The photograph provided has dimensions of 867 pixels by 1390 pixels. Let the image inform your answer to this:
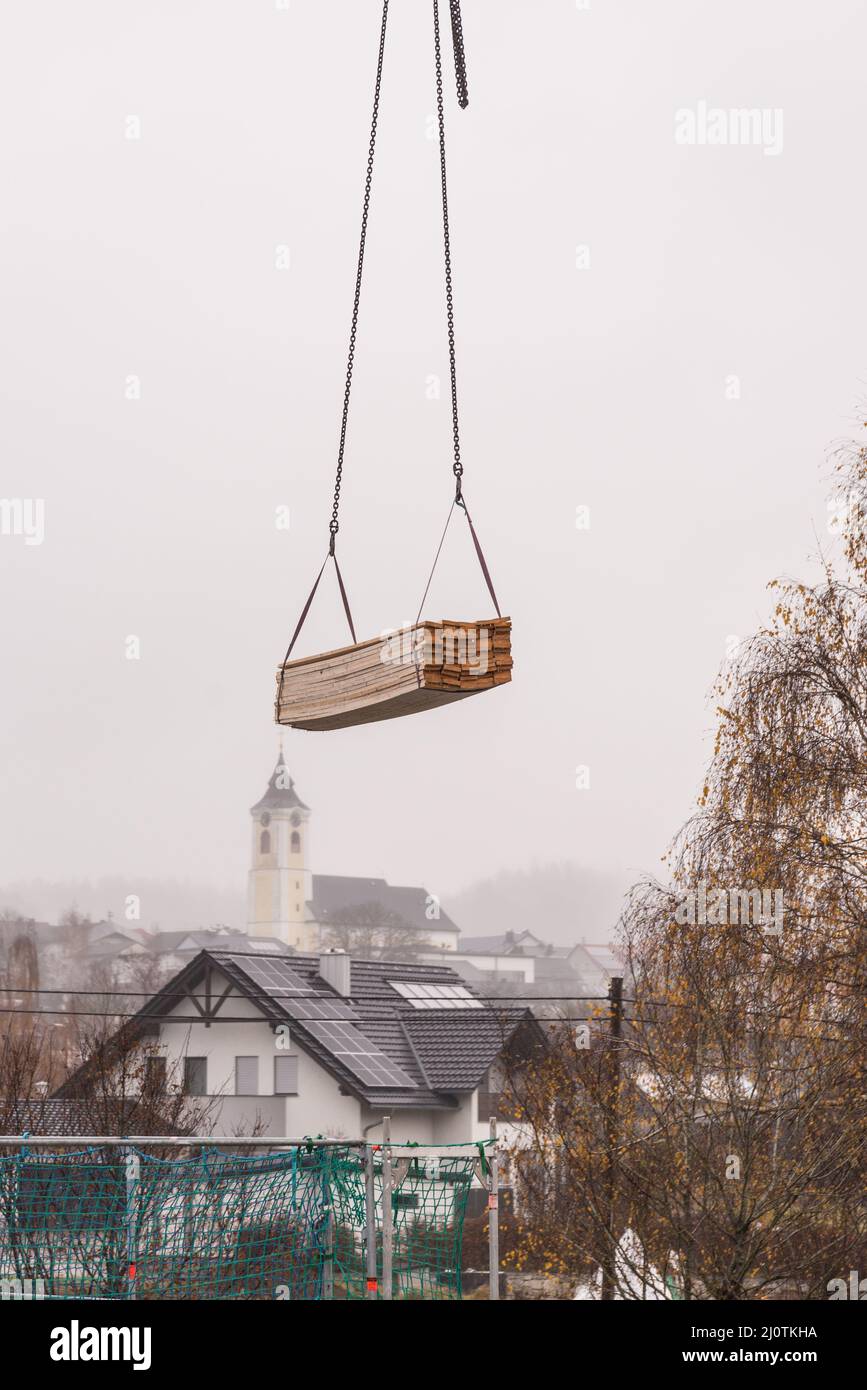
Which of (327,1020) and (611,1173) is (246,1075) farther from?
(611,1173)

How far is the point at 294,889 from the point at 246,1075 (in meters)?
92.6

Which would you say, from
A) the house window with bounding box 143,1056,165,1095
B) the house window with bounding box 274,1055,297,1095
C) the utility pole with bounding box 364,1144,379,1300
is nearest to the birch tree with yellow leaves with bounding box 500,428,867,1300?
the utility pole with bounding box 364,1144,379,1300

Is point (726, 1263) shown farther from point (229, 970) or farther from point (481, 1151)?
point (229, 970)

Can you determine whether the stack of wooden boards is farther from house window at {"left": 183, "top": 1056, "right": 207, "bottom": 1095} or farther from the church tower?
the church tower

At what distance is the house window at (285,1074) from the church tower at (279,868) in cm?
8965

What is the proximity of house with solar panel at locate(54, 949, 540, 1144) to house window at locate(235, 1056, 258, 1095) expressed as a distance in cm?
2

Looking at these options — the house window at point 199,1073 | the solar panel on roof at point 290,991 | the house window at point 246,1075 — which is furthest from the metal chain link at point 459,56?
the house window at point 199,1073

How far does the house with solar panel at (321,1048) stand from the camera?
23.1 m

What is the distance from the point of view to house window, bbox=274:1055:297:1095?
76.8 ft

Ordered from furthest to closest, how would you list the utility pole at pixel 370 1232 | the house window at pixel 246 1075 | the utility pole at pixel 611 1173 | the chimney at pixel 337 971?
the chimney at pixel 337 971, the house window at pixel 246 1075, the utility pole at pixel 611 1173, the utility pole at pixel 370 1232

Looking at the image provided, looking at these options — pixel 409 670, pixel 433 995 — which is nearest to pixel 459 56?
pixel 409 670

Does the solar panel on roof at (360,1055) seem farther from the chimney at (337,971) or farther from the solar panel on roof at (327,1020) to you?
the chimney at (337,971)
